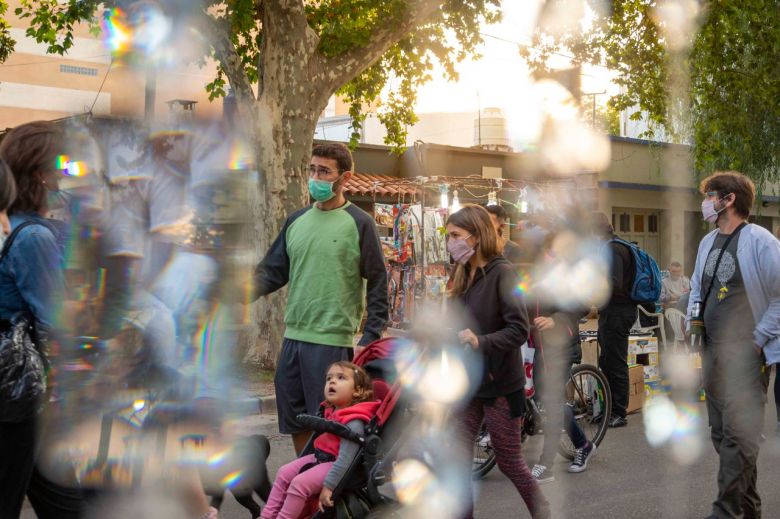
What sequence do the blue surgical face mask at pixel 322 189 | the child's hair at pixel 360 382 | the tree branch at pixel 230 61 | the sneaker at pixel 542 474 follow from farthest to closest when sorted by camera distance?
A: the tree branch at pixel 230 61 < the sneaker at pixel 542 474 < the blue surgical face mask at pixel 322 189 < the child's hair at pixel 360 382

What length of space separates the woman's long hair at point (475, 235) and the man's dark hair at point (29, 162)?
1956 millimetres

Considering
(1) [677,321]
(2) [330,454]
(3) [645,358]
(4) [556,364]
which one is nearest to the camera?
(2) [330,454]

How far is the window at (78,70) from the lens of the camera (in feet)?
103

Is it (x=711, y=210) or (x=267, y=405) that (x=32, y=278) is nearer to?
(x=711, y=210)

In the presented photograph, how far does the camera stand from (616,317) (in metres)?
8.45

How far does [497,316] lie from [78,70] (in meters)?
30.4

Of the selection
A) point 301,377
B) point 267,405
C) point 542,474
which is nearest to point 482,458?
point 542,474

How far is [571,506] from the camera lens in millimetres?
5812

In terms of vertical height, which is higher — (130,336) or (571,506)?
(130,336)

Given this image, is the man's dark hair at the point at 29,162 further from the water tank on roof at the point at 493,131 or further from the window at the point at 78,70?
the window at the point at 78,70

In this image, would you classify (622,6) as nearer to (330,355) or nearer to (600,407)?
(600,407)

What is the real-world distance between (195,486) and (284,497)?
1.57ft

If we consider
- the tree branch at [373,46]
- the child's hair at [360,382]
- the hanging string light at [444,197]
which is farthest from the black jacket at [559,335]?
the hanging string light at [444,197]

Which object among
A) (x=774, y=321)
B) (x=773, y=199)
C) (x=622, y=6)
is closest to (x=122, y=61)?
(x=774, y=321)
